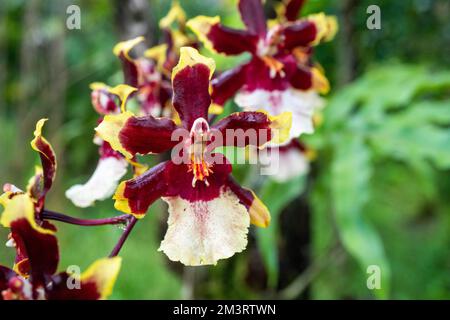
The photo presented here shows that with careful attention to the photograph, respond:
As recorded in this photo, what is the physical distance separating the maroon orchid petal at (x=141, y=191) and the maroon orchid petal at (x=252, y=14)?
0.39 m

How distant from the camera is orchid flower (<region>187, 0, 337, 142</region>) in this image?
93 centimetres

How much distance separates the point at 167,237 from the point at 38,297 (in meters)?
0.17

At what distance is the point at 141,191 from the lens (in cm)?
73

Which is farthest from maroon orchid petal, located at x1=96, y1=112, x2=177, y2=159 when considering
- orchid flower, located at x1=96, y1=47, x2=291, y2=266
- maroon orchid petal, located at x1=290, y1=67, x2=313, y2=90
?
maroon orchid petal, located at x1=290, y1=67, x2=313, y2=90

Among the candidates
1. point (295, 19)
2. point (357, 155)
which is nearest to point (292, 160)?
point (357, 155)

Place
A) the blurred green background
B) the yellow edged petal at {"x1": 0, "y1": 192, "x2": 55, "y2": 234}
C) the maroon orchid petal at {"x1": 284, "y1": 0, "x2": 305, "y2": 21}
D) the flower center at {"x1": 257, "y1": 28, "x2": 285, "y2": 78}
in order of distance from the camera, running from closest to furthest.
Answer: the yellow edged petal at {"x1": 0, "y1": 192, "x2": 55, "y2": 234} < the flower center at {"x1": 257, "y1": 28, "x2": 285, "y2": 78} < the maroon orchid petal at {"x1": 284, "y1": 0, "x2": 305, "y2": 21} < the blurred green background

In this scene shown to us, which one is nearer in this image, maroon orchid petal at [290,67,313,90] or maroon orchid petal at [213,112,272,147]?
maroon orchid petal at [213,112,272,147]

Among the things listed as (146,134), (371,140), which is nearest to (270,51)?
(146,134)

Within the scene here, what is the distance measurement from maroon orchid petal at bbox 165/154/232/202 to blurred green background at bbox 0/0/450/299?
423 mm

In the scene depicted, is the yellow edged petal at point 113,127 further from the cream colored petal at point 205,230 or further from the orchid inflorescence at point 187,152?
the cream colored petal at point 205,230

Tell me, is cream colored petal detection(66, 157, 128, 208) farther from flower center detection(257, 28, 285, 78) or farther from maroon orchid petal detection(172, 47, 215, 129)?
flower center detection(257, 28, 285, 78)

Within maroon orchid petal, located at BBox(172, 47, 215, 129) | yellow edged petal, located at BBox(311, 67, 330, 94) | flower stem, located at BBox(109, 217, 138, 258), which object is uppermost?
yellow edged petal, located at BBox(311, 67, 330, 94)
